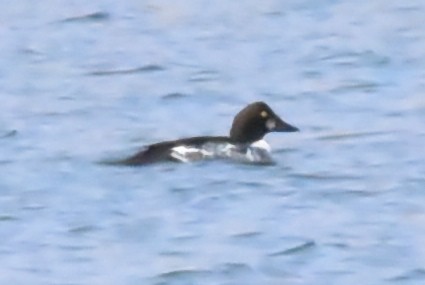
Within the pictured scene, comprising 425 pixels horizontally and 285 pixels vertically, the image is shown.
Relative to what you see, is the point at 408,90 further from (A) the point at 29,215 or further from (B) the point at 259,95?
(A) the point at 29,215

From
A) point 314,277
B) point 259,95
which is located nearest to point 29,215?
point 314,277

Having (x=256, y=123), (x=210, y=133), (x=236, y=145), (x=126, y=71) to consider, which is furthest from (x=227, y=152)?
(x=126, y=71)

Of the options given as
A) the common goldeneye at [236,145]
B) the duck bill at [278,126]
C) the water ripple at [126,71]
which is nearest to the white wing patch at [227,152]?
the common goldeneye at [236,145]

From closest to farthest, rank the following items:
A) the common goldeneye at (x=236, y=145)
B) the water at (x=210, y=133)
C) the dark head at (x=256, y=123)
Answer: the water at (x=210, y=133), the common goldeneye at (x=236, y=145), the dark head at (x=256, y=123)

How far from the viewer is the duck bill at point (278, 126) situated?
16844 mm

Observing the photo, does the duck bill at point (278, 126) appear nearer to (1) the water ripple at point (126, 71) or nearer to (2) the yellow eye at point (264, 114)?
(2) the yellow eye at point (264, 114)

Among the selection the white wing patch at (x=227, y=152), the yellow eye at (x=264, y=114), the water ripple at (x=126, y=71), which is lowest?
the water ripple at (x=126, y=71)

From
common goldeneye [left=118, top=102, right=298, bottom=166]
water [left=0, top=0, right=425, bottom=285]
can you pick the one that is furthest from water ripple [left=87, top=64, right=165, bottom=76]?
common goldeneye [left=118, top=102, right=298, bottom=166]

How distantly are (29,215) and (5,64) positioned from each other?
5.31m

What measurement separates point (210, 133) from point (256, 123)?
684 mm

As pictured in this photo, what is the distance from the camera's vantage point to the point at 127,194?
603 inches

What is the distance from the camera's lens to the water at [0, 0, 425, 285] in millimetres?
13867

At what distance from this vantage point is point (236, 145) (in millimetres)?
16547

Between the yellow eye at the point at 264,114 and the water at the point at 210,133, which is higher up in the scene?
the yellow eye at the point at 264,114
